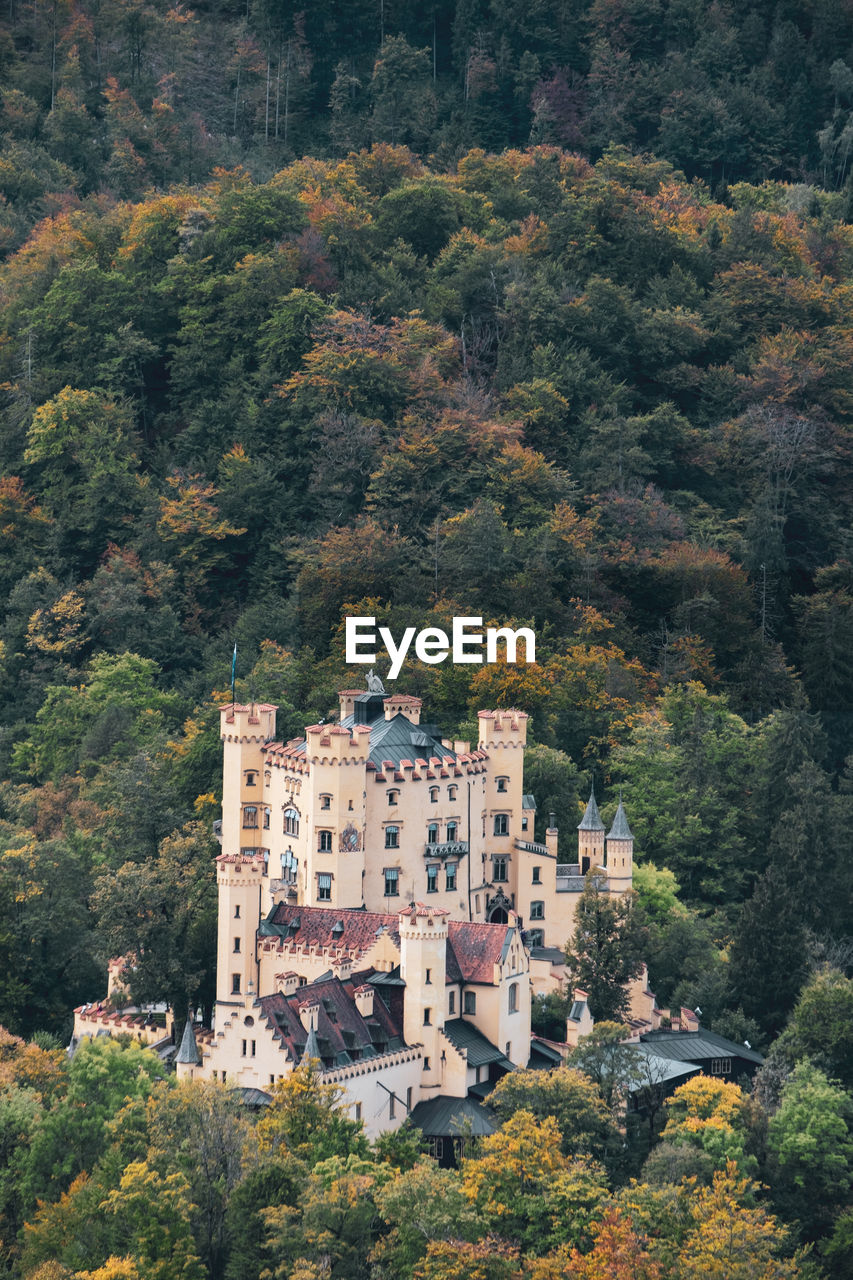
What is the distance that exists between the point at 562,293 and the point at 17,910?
57693 millimetres

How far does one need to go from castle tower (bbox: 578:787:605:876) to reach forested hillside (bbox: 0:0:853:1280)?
398 centimetres

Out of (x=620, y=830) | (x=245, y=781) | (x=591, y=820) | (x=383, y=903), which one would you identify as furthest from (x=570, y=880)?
(x=245, y=781)

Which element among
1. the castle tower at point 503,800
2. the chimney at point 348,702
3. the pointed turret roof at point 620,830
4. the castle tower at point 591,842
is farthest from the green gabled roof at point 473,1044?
the chimney at point 348,702

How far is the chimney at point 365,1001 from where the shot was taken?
350 ft

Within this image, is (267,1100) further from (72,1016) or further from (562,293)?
(562,293)

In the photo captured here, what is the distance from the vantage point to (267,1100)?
103562mm

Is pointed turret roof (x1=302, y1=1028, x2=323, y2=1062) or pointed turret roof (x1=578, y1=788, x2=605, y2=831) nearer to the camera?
pointed turret roof (x1=302, y1=1028, x2=323, y2=1062)

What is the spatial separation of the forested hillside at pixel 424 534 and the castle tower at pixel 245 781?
6.54 feet

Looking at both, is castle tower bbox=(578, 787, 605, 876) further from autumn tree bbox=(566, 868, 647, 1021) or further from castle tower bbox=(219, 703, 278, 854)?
castle tower bbox=(219, 703, 278, 854)

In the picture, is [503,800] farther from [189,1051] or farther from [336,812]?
[189,1051]

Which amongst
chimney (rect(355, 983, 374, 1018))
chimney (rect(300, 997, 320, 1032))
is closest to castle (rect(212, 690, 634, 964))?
chimney (rect(355, 983, 374, 1018))

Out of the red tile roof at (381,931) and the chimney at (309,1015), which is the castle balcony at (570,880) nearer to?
the red tile roof at (381,931)

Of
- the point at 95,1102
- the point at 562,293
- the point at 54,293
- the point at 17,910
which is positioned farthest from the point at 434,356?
the point at 95,1102

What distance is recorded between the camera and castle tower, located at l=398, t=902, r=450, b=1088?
107438 mm
